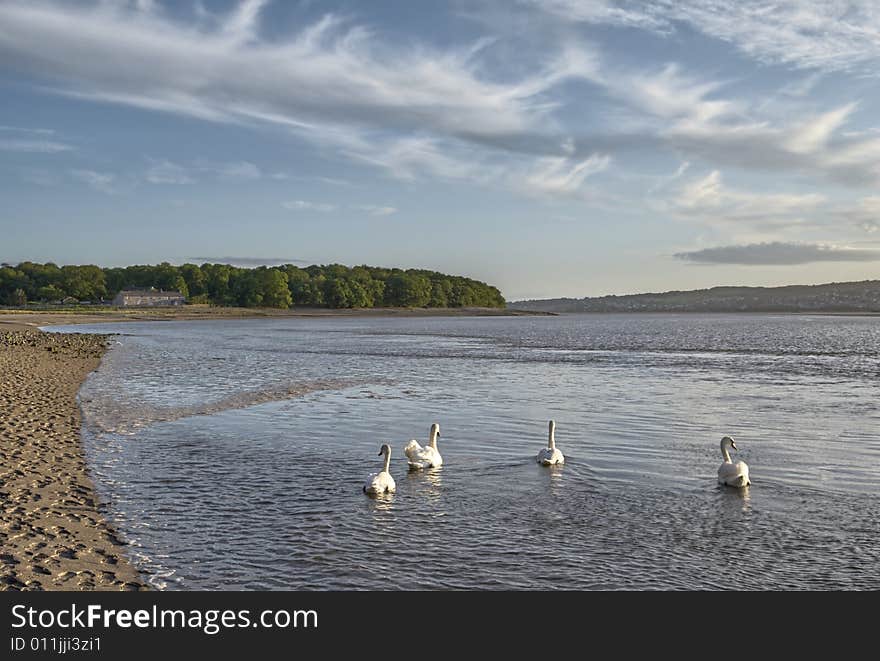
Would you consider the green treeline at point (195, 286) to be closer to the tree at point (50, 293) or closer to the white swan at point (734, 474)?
the tree at point (50, 293)

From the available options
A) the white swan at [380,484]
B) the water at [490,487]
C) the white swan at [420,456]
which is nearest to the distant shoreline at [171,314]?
the water at [490,487]

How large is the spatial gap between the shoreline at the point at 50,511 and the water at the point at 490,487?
341 mm

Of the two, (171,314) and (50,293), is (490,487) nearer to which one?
(171,314)

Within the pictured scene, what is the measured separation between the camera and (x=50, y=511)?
420 inches

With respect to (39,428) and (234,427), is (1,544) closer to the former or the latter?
(39,428)

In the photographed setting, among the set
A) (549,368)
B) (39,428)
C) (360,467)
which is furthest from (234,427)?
(549,368)

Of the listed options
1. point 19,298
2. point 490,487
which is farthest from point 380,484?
point 19,298

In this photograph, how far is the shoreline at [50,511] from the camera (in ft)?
27.2

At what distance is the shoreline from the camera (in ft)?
27.2

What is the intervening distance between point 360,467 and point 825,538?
25.6 feet

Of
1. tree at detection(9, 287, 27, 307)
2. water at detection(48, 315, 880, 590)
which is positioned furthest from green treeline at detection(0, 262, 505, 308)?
water at detection(48, 315, 880, 590)
